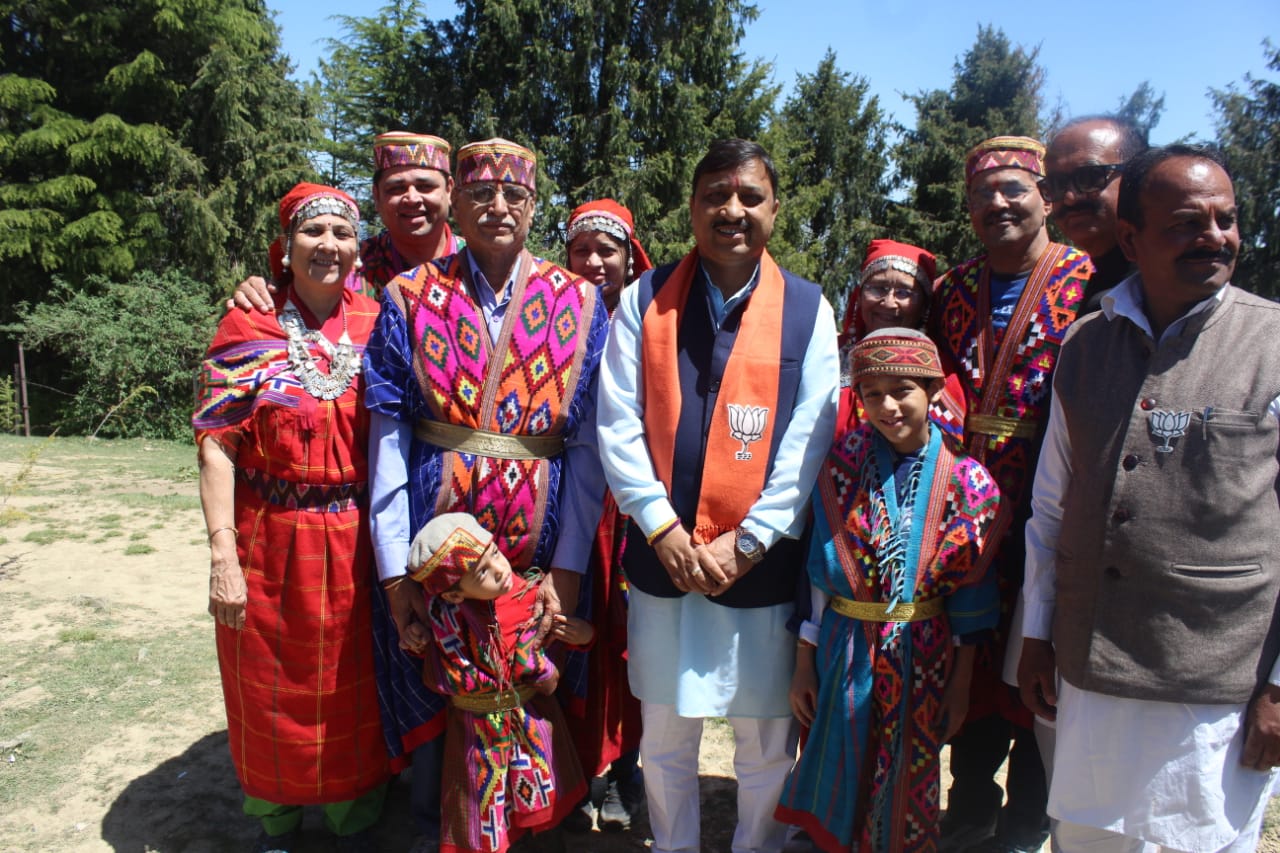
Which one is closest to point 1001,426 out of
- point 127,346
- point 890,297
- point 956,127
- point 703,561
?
point 890,297

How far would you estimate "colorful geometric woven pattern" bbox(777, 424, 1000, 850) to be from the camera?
8.09 feet

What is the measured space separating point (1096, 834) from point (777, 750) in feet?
2.96

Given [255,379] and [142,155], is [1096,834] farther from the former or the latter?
[142,155]

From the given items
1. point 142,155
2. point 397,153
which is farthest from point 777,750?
point 142,155

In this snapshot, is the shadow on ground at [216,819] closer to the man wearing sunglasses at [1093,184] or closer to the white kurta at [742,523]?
the white kurta at [742,523]

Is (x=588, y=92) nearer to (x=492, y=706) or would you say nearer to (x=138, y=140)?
(x=138, y=140)

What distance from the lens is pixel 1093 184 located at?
2.72 meters

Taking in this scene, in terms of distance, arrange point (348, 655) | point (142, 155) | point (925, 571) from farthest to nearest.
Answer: point (142, 155) → point (348, 655) → point (925, 571)

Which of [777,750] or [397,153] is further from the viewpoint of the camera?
[397,153]

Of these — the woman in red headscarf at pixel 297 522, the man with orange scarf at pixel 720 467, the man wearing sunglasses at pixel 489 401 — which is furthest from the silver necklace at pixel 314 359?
the man with orange scarf at pixel 720 467

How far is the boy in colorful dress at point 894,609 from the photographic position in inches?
96.7

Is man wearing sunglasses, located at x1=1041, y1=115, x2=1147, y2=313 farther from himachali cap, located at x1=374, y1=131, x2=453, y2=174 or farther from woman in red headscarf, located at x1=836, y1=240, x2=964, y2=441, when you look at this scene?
himachali cap, located at x1=374, y1=131, x2=453, y2=174

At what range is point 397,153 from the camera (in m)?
3.33

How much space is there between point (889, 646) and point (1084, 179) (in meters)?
1.58
